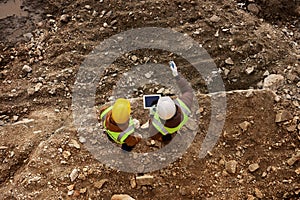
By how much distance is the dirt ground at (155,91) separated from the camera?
4574mm

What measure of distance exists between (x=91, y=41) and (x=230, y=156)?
2.72 m

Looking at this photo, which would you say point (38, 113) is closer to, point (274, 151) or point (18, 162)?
point (18, 162)

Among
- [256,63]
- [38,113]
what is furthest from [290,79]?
[38,113]

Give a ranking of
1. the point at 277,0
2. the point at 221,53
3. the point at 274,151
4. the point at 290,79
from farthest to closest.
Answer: the point at 277,0, the point at 221,53, the point at 290,79, the point at 274,151

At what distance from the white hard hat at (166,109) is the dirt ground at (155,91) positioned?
0.84 metres

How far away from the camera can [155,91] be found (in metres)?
5.62

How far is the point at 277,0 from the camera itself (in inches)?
240

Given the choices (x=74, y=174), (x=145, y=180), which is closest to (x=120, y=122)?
(x=145, y=180)

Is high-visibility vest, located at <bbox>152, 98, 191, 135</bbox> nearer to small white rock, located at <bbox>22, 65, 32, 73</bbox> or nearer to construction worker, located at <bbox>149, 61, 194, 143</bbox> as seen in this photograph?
construction worker, located at <bbox>149, 61, 194, 143</bbox>

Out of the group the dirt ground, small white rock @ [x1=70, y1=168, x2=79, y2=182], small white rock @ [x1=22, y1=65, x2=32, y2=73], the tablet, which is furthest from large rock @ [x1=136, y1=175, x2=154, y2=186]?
small white rock @ [x1=22, y1=65, x2=32, y2=73]

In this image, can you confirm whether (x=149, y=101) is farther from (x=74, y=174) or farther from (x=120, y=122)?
(x=74, y=174)

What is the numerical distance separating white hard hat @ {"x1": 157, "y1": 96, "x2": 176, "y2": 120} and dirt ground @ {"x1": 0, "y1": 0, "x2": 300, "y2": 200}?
84 centimetres

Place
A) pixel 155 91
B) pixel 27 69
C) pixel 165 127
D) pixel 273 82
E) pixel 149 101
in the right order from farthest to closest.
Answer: pixel 27 69 < pixel 155 91 < pixel 273 82 < pixel 149 101 < pixel 165 127

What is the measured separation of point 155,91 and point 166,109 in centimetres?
161
